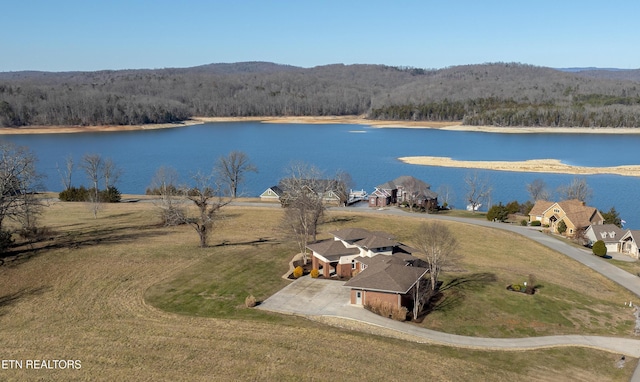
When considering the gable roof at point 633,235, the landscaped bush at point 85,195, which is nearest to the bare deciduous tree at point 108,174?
the landscaped bush at point 85,195

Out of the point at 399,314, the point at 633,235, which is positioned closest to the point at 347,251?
the point at 399,314

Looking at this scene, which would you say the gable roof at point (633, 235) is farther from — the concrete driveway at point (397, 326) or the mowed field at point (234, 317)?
the concrete driveway at point (397, 326)

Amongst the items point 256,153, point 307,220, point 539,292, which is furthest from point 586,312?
point 256,153

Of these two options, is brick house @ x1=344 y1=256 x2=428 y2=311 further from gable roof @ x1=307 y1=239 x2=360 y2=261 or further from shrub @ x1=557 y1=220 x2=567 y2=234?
shrub @ x1=557 y1=220 x2=567 y2=234

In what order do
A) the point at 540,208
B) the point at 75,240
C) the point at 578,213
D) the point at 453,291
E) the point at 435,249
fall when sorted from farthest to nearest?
the point at 540,208, the point at 578,213, the point at 75,240, the point at 453,291, the point at 435,249

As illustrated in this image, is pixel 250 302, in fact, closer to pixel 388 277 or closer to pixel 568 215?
pixel 388 277

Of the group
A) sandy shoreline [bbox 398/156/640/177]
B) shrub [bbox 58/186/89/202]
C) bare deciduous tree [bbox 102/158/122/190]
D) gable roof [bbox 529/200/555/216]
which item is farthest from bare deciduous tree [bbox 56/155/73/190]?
sandy shoreline [bbox 398/156/640/177]
